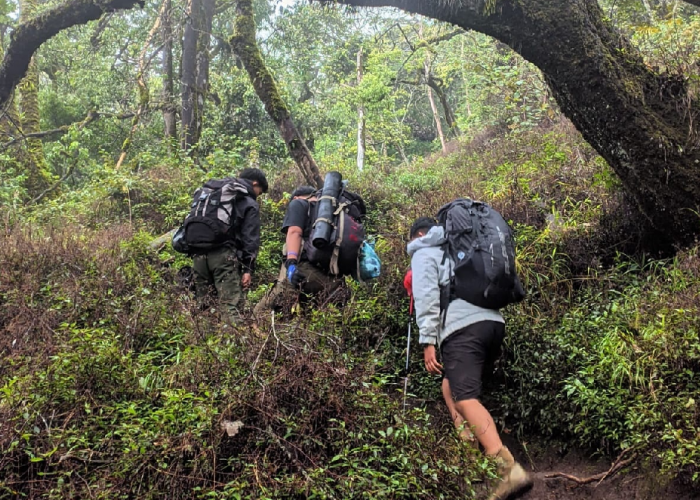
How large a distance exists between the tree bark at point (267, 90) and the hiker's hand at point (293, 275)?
3.11 m

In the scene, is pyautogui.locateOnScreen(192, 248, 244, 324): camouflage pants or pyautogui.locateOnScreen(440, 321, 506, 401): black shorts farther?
pyautogui.locateOnScreen(192, 248, 244, 324): camouflage pants

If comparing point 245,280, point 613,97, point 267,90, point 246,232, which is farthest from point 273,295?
point 267,90

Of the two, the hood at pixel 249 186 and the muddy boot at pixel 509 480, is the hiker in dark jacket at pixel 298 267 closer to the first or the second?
the hood at pixel 249 186

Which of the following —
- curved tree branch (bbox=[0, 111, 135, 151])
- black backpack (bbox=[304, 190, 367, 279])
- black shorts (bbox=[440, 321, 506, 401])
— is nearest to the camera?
black shorts (bbox=[440, 321, 506, 401])

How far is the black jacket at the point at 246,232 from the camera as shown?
5.57m

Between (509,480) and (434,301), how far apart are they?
4.08 feet

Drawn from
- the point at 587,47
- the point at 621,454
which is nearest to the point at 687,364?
the point at 621,454

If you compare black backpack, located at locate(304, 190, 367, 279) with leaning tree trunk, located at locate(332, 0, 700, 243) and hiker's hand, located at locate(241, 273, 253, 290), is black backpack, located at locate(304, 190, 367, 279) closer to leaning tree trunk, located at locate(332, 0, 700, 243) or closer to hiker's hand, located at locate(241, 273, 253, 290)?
hiker's hand, located at locate(241, 273, 253, 290)

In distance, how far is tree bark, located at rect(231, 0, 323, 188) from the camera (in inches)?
310

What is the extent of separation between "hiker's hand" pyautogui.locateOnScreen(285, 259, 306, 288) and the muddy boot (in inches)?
97.2

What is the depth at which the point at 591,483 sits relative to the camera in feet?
11.9

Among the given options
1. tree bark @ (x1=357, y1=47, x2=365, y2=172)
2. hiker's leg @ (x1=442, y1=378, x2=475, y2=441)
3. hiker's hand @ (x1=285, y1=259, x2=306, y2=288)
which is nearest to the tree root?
hiker's leg @ (x1=442, y1=378, x2=475, y2=441)

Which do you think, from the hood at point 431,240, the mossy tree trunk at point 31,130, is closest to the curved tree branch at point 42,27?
the mossy tree trunk at point 31,130

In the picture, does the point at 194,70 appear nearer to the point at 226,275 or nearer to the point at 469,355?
the point at 226,275
